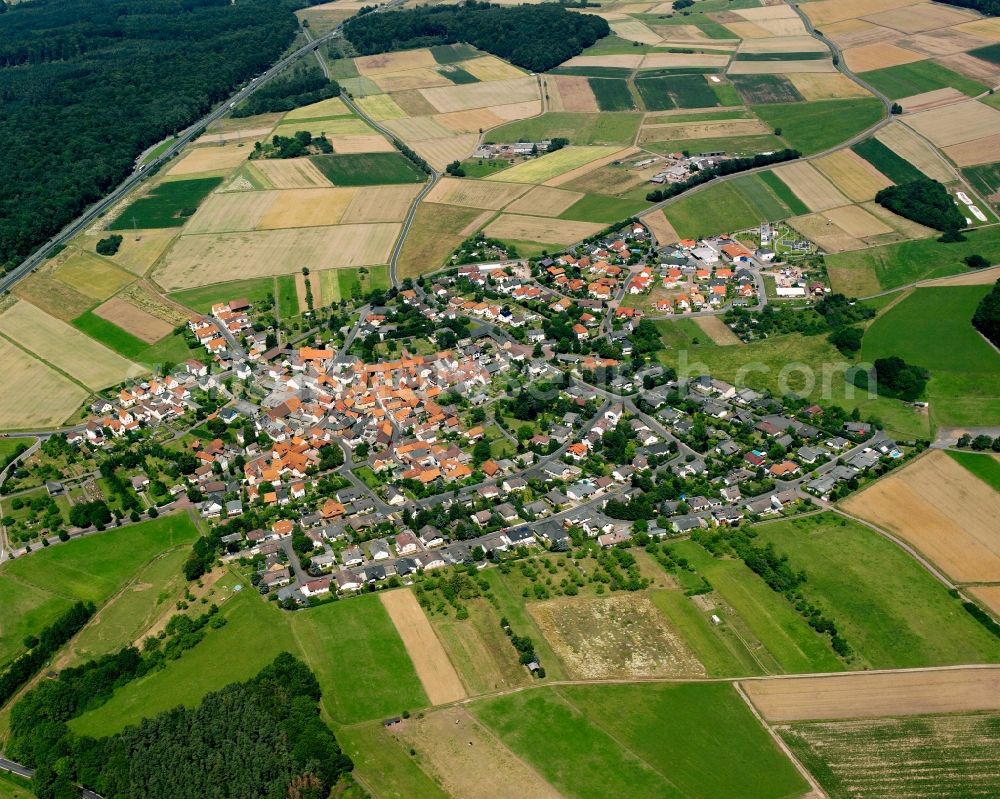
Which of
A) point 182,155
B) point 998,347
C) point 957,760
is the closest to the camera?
point 957,760

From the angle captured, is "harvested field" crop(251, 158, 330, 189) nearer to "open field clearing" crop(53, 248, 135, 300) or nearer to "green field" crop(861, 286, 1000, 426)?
"open field clearing" crop(53, 248, 135, 300)

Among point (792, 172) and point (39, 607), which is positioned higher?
point (792, 172)

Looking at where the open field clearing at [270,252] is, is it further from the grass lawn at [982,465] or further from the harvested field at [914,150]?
the harvested field at [914,150]

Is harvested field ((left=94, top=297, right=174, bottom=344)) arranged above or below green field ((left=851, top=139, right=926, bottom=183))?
below

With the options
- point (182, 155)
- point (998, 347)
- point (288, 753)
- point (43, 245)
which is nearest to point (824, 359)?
point (998, 347)

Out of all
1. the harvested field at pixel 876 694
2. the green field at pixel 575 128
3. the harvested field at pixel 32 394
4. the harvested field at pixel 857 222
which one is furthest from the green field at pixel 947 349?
the harvested field at pixel 32 394

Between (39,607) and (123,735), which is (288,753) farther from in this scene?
(39,607)

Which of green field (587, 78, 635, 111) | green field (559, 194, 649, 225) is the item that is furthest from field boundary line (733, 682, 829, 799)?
green field (587, 78, 635, 111)
